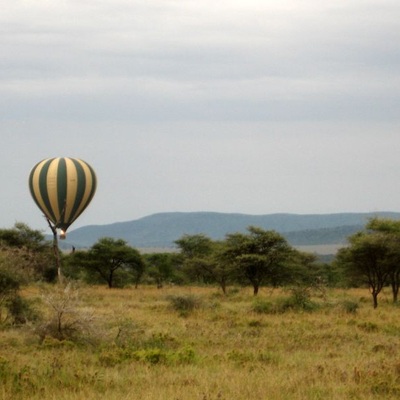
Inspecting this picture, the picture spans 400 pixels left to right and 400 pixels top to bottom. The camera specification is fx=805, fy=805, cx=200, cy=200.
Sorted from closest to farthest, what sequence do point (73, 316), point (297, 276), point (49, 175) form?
point (73, 316), point (49, 175), point (297, 276)

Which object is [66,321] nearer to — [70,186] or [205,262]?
[70,186]

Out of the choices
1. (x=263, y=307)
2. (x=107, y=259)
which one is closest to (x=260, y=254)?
(x=263, y=307)

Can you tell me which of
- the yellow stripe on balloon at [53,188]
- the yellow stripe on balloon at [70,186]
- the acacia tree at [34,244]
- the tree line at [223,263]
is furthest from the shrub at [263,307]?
the acacia tree at [34,244]

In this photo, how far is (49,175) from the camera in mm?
32812

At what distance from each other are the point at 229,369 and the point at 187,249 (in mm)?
48629

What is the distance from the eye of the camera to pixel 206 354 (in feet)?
45.4

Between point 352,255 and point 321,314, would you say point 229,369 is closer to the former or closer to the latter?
point 321,314

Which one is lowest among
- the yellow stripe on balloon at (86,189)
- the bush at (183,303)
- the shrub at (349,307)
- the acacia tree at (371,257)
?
the shrub at (349,307)

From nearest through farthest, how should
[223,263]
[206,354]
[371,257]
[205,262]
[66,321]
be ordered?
[206,354]
[66,321]
[371,257]
[223,263]
[205,262]

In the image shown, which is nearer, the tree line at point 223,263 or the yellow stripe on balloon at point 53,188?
the tree line at point 223,263

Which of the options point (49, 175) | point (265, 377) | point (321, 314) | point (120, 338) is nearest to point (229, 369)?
point (265, 377)

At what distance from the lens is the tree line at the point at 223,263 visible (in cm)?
2658

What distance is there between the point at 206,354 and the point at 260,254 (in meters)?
19.7

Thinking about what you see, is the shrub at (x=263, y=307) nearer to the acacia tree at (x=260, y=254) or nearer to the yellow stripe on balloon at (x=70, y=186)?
the acacia tree at (x=260, y=254)
